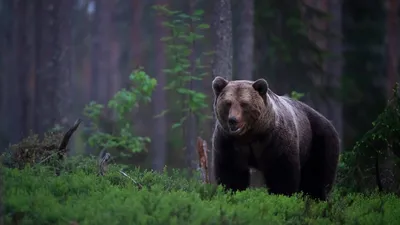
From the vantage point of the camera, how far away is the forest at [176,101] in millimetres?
6344

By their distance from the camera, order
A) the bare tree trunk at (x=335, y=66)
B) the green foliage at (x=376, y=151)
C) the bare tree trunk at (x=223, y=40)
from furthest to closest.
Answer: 1. the bare tree trunk at (x=335, y=66)
2. the bare tree trunk at (x=223, y=40)
3. the green foliage at (x=376, y=151)

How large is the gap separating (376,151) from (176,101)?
34.1 ft

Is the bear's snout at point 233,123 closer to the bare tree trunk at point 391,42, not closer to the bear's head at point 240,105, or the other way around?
the bear's head at point 240,105

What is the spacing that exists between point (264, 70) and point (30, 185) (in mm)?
15201

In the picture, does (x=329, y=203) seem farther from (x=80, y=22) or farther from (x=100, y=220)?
(x=80, y=22)

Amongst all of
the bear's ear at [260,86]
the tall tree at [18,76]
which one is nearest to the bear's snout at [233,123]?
the bear's ear at [260,86]

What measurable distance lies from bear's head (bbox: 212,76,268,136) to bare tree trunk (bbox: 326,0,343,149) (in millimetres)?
14176

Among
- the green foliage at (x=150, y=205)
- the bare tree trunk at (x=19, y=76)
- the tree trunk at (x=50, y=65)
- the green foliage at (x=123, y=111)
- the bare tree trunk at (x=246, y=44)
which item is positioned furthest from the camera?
the bare tree trunk at (x=19, y=76)

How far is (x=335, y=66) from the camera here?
24.1 meters

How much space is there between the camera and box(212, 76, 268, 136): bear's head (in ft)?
24.8

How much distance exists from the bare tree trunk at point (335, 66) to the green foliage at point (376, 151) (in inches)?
459

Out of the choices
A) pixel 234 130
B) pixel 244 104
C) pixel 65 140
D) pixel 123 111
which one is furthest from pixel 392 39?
pixel 65 140

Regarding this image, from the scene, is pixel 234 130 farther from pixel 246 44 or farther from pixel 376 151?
pixel 246 44

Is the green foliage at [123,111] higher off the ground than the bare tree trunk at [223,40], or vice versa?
the bare tree trunk at [223,40]
